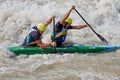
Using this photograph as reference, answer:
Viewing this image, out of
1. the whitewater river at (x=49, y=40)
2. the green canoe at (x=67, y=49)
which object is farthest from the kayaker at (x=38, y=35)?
the whitewater river at (x=49, y=40)

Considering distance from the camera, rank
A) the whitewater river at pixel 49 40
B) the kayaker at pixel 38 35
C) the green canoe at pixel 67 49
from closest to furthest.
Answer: the whitewater river at pixel 49 40 < the kayaker at pixel 38 35 < the green canoe at pixel 67 49

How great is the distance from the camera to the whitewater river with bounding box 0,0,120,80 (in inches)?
275

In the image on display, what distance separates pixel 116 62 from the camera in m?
7.55

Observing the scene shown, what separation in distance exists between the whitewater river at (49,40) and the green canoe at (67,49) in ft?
0.43

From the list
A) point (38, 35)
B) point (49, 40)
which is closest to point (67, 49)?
point (38, 35)

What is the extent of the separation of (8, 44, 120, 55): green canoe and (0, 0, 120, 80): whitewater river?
130mm

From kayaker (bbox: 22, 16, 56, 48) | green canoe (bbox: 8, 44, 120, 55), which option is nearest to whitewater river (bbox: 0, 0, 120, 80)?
green canoe (bbox: 8, 44, 120, 55)

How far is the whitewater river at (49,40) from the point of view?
6.97 m

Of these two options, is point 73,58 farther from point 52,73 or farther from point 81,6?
point 81,6

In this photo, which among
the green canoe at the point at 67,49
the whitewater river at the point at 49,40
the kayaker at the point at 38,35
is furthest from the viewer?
the green canoe at the point at 67,49

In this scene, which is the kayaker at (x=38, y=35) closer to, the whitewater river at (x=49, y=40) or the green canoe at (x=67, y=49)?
the green canoe at (x=67, y=49)

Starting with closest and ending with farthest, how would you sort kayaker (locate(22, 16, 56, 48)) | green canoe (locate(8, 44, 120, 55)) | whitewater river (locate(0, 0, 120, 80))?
whitewater river (locate(0, 0, 120, 80))
kayaker (locate(22, 16, 56, 48))
green canoe (locate(8, 44, 120, 55))

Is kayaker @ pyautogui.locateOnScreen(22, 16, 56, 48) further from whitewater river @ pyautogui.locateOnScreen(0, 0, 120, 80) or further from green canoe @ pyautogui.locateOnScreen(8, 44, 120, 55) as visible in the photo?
whitewater river @ pyautogui.locateOnScreen(0, 0, 120, 80)

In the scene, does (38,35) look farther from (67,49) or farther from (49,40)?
(49,40)
